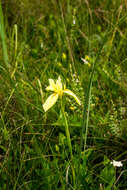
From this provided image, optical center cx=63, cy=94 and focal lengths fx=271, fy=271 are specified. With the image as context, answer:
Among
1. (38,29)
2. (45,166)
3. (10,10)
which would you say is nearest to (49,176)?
(45,166)

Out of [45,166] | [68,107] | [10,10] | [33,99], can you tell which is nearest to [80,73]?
[68,107]

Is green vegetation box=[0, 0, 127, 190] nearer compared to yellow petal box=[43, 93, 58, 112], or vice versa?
yellow petal box=[43, 93, 58, 112]

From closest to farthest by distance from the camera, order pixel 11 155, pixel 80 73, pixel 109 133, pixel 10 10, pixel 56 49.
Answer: pixel 11 155 → pixel 109 133 → pixel 80 73 → pixel 56 49 → pixel 10 10

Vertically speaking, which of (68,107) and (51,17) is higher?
(51,17)

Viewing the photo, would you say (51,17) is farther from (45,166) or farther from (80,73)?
(45,166)

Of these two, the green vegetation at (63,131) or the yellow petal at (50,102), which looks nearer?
the yellow petal at (50,102)

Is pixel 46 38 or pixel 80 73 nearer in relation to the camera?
pixel 80 73

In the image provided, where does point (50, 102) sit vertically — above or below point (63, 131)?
above

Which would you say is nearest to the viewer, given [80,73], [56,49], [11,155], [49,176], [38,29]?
[49,176]

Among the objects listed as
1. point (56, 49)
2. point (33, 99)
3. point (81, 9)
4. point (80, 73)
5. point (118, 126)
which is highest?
point (81, 9)

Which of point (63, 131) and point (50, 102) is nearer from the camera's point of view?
point (50, 102)
